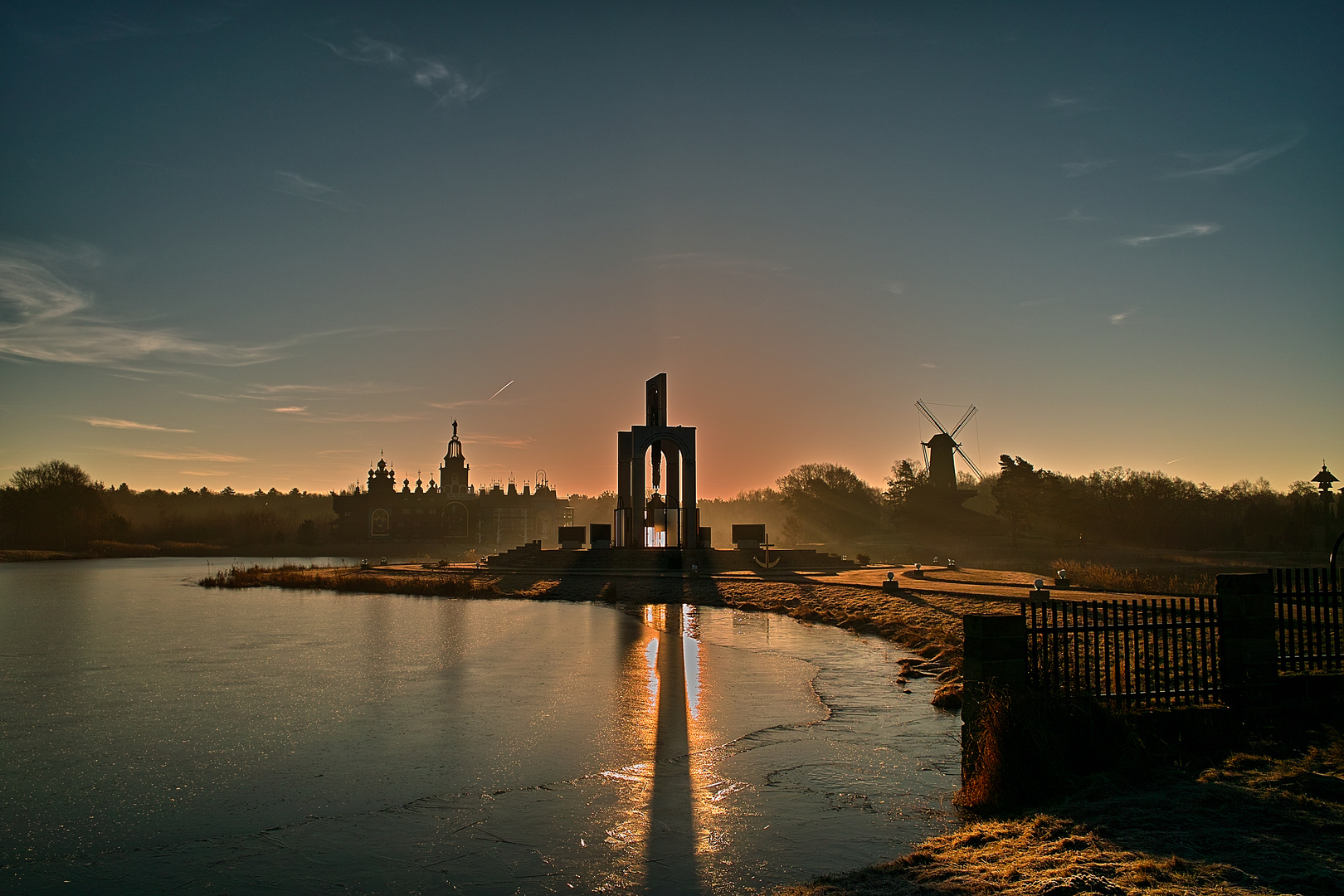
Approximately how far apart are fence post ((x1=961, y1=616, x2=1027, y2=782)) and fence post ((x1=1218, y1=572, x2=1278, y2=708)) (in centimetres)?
306

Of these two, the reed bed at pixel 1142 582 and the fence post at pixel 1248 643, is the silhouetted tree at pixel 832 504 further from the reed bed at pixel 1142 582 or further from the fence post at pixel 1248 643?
the fence post at pixel 1248 643

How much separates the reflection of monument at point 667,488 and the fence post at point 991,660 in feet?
131

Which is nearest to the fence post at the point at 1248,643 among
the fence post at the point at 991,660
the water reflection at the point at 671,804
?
the fence post at the point at 991,660

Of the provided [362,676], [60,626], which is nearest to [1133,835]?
[362,676]

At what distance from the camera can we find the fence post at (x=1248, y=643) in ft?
35.0

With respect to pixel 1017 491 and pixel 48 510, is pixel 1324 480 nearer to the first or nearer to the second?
pixel 1017 491

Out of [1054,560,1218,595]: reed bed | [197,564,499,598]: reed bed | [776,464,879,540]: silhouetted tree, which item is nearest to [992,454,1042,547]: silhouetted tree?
[776,464,879,540]: silhouetted tree

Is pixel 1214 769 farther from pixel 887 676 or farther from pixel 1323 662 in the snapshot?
pixel 887 676

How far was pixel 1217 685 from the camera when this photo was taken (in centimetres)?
1085

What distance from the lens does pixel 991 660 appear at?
31.6 feet

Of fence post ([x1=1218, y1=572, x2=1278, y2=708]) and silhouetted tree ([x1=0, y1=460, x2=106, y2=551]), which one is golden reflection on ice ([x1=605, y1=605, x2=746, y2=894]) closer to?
fence post ([x1=1218, y1=572, x2=1278, y2=708])

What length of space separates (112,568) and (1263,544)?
86.0 m

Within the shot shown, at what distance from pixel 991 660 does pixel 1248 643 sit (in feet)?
12.1

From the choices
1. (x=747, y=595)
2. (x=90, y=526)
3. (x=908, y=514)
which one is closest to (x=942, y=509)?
(x=908, y=514)
